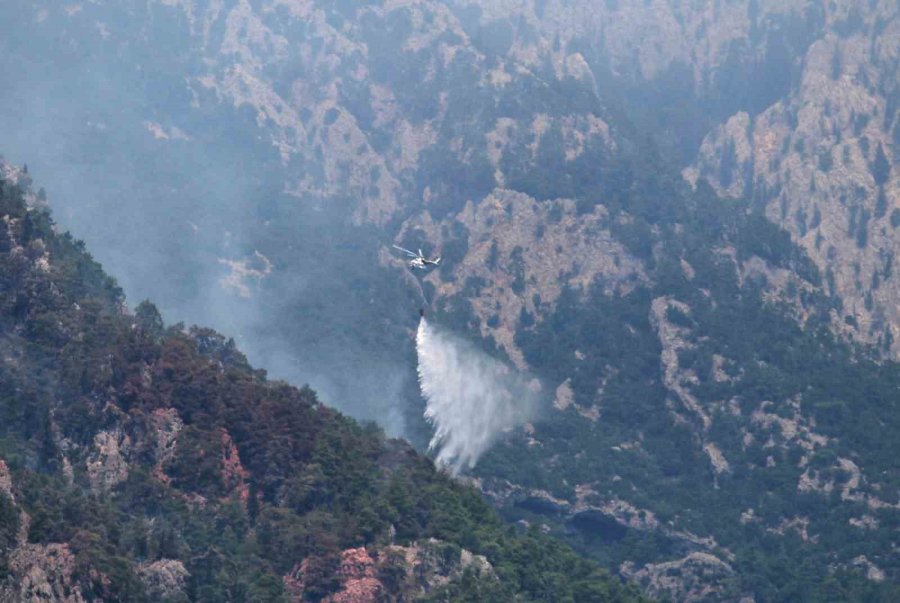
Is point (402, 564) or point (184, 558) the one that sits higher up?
point (402, 564)

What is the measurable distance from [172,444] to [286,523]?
12.7 meters

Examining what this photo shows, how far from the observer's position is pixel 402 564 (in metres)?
191

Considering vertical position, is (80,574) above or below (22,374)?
below

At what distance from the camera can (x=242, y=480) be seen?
198m

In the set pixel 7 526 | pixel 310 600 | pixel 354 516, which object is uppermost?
pixel 354 516

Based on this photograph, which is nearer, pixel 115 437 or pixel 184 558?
pixel 184 558

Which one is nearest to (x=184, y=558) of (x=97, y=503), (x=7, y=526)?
(x=97, y=503)

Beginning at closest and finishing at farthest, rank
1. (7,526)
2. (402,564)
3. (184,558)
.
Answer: (7,526)
(184,558)
(402,564)

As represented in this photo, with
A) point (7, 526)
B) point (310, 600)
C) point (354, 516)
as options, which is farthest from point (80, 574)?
point (354, 516)

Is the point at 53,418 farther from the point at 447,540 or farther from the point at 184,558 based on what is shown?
the point at 447,540

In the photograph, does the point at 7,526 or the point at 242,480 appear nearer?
the point at 7,526

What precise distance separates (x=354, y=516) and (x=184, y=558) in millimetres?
22819

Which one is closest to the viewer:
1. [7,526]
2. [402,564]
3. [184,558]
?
[7,526]

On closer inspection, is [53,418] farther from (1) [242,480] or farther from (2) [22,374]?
(1) [242,480]
